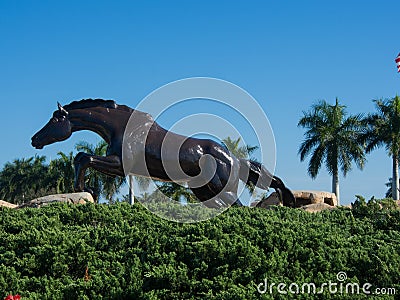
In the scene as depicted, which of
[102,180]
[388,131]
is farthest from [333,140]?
[102,180]

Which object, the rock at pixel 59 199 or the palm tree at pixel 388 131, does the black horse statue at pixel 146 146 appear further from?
the palm tree at pixel 388 131

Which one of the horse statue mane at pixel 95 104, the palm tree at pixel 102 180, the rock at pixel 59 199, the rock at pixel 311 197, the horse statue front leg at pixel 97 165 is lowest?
the horse statue front leg at pixel 97 165

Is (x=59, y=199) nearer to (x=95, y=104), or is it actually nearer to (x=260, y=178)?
→ (x=95, y=104)

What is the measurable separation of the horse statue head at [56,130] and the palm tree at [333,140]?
21965 mm

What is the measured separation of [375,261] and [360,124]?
25894mm

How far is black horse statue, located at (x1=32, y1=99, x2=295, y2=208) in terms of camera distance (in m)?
→ 8.36

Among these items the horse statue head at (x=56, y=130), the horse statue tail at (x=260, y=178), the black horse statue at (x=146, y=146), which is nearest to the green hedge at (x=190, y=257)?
the black horse statue at (x=146, y=146)

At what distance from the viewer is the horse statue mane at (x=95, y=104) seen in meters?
8.73

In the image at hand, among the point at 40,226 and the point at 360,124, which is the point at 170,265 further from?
the point at 360,124

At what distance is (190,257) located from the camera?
16.8 ft

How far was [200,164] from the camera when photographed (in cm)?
845

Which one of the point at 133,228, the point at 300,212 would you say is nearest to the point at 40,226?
the point at 133,228

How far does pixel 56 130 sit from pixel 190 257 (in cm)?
423

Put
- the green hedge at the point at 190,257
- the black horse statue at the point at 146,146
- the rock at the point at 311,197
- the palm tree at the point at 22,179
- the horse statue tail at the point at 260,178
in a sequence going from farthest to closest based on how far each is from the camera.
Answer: the palm tree at the point at 22,179
the rock at the point at 311,197
the horse statue tail at the point at 260,178
the black horse statue at the point at 146,146
the green hedge at the point at 190,257
